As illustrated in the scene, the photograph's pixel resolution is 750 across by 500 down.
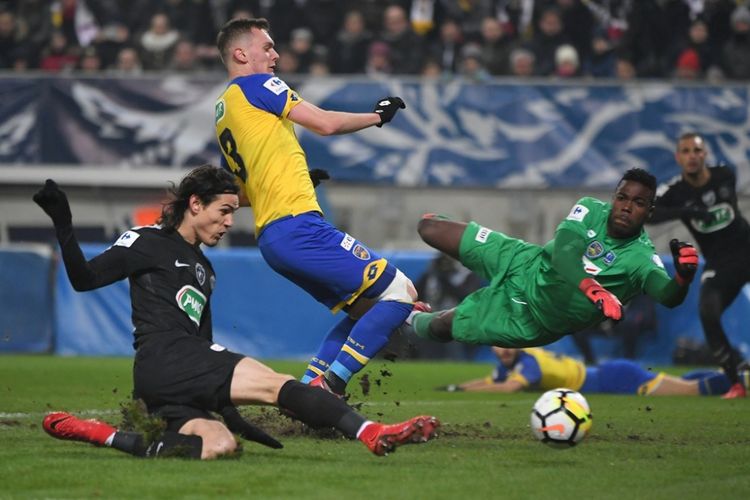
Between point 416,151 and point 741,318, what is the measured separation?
15.9 ft

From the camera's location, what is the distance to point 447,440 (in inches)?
316

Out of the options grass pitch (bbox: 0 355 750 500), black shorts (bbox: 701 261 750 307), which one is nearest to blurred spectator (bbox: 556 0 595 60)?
black shorts (bbox: 701 261 750 307)

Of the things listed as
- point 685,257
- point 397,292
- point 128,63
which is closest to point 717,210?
point 685,257

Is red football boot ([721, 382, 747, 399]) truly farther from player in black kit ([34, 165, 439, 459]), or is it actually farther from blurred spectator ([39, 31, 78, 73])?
blurred spectator ([39, 31, 78, 73])

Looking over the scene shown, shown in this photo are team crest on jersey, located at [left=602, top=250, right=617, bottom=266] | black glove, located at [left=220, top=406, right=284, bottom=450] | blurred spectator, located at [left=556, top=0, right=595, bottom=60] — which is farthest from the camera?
blurred spectator, located at [left=556, top=0, right=595, bottom=60]

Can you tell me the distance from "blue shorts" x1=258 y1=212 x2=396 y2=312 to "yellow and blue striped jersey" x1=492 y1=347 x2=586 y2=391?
4.97 m

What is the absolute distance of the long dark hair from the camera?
7.11 m

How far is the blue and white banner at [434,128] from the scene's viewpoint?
17.3 m

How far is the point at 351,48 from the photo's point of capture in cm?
1880

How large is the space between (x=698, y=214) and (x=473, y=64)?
6515 mm

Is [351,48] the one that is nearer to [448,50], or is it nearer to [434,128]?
[448,50]

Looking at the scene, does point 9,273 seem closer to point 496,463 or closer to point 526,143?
point 526,143

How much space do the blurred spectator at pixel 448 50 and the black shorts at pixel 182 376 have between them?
12438 mm

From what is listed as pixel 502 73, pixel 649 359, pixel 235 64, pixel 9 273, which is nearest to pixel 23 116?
pixel 9 273
